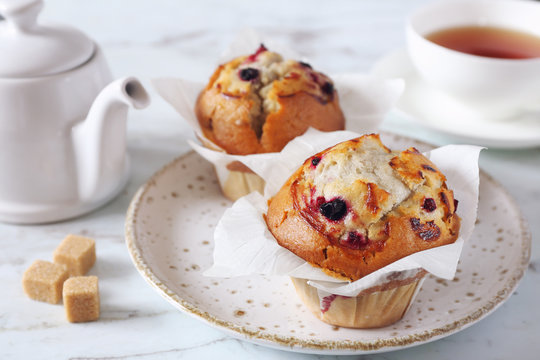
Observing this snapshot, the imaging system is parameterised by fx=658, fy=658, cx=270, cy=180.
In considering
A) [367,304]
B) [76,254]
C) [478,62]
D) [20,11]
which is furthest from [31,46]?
[478,62]

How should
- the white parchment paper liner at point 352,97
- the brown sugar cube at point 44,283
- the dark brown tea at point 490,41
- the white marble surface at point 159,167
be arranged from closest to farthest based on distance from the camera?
the white marble surface at point 159,167
the brown sugar cube at point 44,283
the white parchment paper liner at point 352,97
the dark brown tea at point 490,41

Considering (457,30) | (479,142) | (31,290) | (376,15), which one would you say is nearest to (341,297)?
(31,290)

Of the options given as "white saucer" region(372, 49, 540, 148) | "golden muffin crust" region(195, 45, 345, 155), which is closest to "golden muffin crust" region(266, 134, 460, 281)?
"golden muffin crust" region(195, 45, 345, 155)

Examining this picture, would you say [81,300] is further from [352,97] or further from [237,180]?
[352,97]

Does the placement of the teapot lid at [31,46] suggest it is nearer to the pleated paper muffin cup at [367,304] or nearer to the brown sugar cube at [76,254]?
the brown sugar cube at [76,254]

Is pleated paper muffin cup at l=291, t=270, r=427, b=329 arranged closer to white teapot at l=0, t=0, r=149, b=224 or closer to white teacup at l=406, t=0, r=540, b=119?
white teapot at l=0, t=0, r=149, b=224

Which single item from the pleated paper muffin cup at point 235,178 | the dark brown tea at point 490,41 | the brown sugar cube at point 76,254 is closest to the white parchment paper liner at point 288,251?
the pleated paper muffin cup at point 235,178
